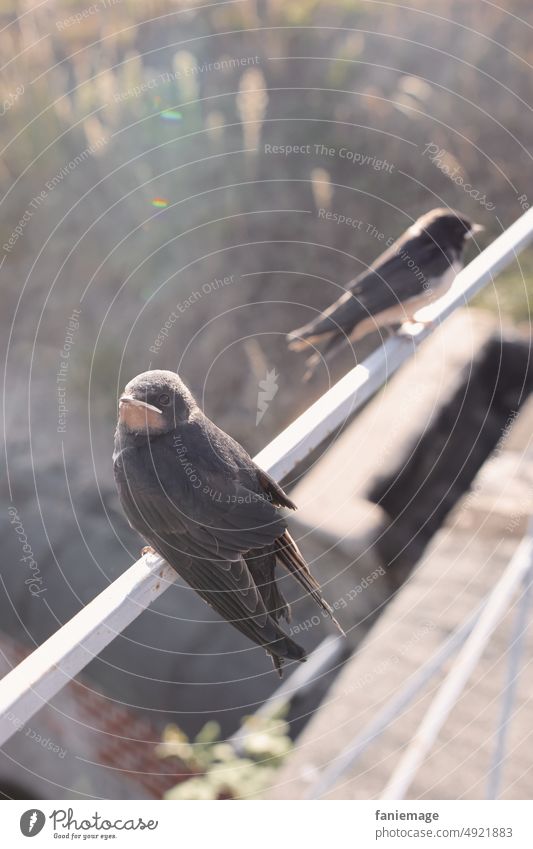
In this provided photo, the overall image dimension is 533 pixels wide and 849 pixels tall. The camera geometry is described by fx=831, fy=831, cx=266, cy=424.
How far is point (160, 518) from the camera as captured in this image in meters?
1.87

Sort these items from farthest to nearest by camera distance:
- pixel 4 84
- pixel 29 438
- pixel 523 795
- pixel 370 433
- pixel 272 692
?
1. pixel 4 84
2. pixel 29 438
3. pixel 370 433
4. pixel 272 692
5. pixel 523 795

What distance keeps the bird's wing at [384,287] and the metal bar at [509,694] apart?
1331 millimetres

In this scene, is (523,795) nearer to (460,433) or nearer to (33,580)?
(33,580)

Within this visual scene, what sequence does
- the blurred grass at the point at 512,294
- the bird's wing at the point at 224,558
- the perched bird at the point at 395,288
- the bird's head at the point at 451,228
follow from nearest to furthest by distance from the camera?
the bird's wing at the point at 224,558, the perched bird at the point at 395,288, the bird's head at the point at 451,228, the blurred grass at the point at 512,294

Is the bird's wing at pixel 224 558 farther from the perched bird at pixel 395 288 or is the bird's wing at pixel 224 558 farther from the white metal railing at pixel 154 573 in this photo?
the perched bird at pixel 395 288

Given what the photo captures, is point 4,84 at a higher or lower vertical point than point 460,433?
higher

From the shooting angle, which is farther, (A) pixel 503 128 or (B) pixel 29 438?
(A) pixel 503 128

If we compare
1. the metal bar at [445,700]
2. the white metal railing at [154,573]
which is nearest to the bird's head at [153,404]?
the white metal railing at [154,573]

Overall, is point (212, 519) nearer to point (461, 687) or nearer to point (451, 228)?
point (461, 687)

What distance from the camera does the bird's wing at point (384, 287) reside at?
3178 millimetres

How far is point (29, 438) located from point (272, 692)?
120 inches

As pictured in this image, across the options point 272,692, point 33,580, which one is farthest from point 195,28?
point 272,692
